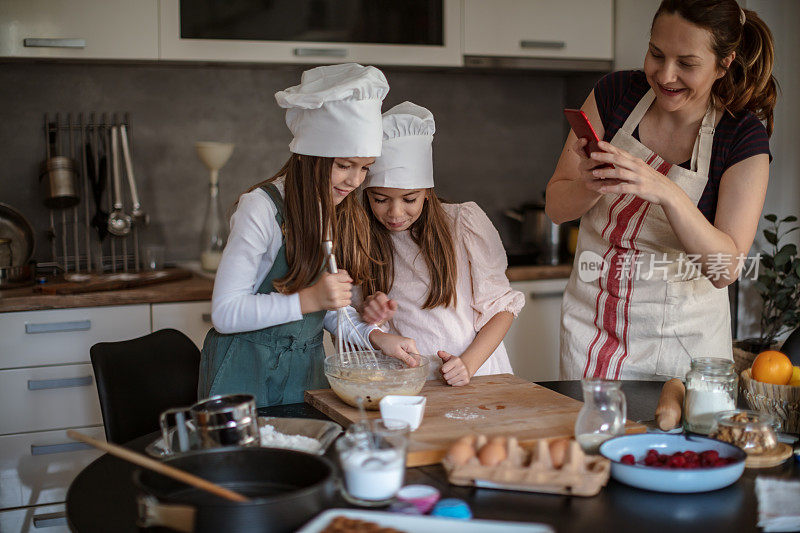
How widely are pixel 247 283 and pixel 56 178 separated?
1.61m

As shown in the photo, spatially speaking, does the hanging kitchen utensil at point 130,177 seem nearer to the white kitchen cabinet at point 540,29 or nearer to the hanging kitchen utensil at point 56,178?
the hanging kitchen utensil at point 56,178

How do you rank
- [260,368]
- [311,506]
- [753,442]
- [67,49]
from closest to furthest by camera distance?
[311,506], [753,442], [260,368], [67,49]

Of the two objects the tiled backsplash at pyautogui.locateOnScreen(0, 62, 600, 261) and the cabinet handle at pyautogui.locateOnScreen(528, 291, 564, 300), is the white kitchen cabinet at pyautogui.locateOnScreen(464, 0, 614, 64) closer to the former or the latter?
the tiled backsplash at pyautogui.locateOnScreen(0, 62, 600, 261)


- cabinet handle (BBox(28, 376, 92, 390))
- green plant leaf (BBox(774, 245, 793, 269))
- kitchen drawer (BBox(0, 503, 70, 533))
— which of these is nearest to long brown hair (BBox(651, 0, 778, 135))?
green plant leaf (BBox(774, 245, 793, 269))

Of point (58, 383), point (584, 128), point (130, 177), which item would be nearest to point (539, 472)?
point (584, 128)

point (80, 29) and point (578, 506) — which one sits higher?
point (80, 29)

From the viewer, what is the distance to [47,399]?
2578 mm

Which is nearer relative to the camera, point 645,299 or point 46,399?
point 645,299

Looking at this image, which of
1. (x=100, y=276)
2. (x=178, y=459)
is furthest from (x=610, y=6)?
(x=178, y=459)

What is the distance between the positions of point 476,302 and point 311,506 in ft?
3.53

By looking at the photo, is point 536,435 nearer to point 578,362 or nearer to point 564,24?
point 578,362

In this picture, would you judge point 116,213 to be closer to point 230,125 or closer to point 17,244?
point 17,244

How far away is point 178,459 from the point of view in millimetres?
1030

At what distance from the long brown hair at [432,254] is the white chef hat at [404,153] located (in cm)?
9
